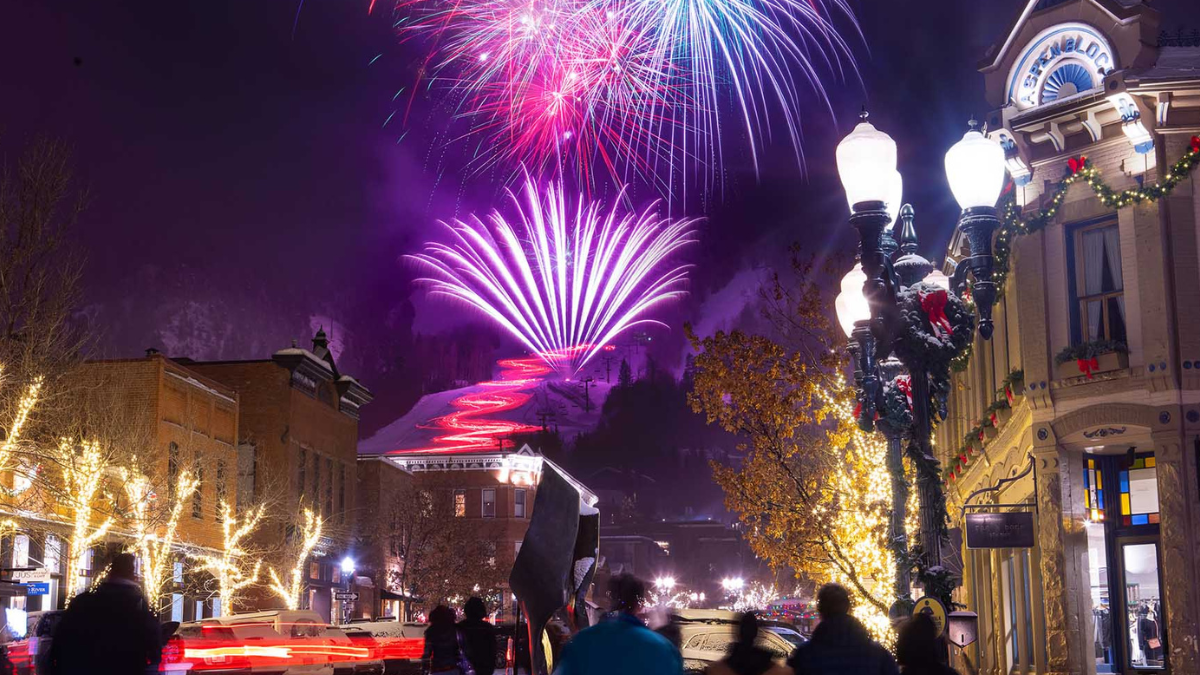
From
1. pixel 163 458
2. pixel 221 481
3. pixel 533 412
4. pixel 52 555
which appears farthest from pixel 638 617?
pixel 533 412

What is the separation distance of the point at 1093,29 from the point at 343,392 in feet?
142

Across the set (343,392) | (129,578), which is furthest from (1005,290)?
Result: (343,392)

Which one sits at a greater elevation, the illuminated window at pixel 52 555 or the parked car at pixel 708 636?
the illuminated window at pixel 52 555

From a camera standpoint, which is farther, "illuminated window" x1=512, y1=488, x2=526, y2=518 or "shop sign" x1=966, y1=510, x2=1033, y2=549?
"illuminated window" x1=512, y1=488, x2=526, y2=518

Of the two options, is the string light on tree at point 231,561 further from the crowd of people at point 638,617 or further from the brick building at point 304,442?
the crowd of people at point 638,617

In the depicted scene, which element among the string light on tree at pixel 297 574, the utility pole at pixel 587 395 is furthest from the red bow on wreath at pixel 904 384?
the utility pole at pixel 587 395

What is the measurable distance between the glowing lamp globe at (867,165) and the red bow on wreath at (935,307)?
0.98m

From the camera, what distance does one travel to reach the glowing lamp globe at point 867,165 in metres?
12.4

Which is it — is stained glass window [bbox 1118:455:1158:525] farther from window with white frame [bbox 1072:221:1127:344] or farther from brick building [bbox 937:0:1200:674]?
window with white frame [bbox 1072:221:1127:344]

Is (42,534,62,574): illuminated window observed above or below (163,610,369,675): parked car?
above

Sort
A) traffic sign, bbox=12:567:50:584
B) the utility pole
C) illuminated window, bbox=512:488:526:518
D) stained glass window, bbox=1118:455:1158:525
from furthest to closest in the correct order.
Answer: the utility pole < illuminated window, bbox=512:488:526:518 < traffic sign, bbox=12:567:50:584 < stained glass window, bbox=1118:455:1158:525

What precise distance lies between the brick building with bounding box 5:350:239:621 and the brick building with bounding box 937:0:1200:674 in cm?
2039

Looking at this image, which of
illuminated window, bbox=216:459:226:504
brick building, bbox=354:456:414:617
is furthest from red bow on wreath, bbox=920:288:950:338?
brick building, bbox=354:456:414:617

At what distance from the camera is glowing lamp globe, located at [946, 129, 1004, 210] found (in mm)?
12148
